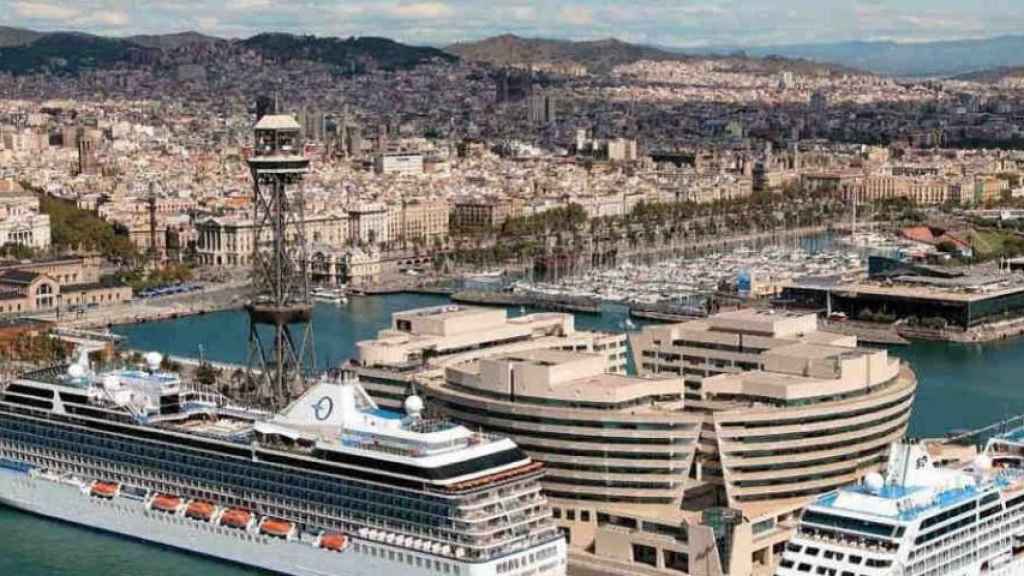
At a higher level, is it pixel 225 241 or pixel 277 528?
pixel 277 528

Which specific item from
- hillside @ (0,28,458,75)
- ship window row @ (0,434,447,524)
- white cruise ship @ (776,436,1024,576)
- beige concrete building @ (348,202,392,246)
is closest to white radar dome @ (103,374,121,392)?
ship window row @ (0,434,447,524)

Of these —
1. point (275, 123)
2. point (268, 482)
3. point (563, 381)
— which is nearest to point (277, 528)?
point (268, 482)

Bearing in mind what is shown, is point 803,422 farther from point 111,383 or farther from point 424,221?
point 424,221

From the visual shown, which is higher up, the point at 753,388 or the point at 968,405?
the point at 753,388

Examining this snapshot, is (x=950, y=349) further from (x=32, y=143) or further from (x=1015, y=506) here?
(x=32, y=143)

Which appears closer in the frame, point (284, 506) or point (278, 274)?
point (284, 506)

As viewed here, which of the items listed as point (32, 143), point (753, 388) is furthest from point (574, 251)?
point (32, 143)

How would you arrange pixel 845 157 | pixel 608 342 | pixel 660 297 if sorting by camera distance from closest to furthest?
pixel 608 342 → pixel 660 297 → pixel 845 157
